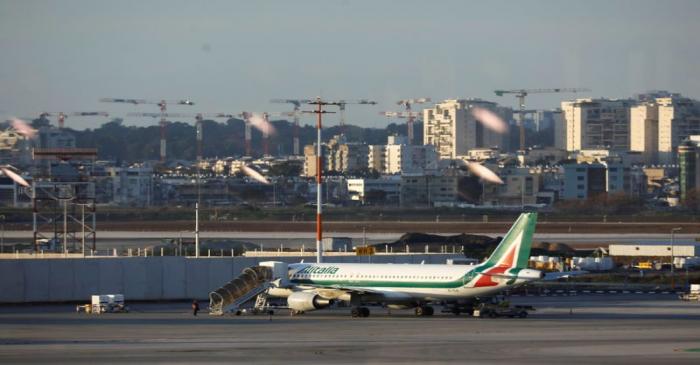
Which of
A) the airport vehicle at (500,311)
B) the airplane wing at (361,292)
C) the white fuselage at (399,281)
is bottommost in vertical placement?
the airport vehicle at (500,311)

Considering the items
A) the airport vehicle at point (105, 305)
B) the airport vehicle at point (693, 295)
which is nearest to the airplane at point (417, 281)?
the airport vehicle at point (105, 305)

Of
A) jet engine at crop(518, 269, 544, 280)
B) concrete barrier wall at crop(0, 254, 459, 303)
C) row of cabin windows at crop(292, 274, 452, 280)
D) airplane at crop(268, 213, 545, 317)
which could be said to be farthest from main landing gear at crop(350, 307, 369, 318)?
concrete barrier wall at crop(0, 254, 459, 303)

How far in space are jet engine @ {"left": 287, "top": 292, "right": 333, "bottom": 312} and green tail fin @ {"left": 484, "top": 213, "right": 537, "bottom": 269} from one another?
9.13m

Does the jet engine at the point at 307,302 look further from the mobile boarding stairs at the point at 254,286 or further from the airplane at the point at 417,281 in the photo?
the mobile boarding stairs at the point at 254,286

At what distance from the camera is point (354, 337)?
5950 centimetres

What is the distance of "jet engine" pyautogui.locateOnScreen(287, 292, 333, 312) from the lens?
75.0 metres

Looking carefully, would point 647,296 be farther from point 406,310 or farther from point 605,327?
point 605,327

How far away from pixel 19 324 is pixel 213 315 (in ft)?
36.2

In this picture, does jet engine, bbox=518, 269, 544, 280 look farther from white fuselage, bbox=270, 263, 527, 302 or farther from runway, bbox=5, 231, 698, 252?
runway, bbox=5, 231, 698, 252

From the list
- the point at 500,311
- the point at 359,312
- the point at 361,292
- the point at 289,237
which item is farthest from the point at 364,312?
the point at 289,237

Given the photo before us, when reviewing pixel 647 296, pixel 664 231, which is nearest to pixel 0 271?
pixel 647 296

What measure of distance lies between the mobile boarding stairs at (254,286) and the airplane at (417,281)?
0.51 meters

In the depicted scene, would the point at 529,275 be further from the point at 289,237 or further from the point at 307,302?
the point at 289,237

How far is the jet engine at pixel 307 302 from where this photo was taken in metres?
75.0
